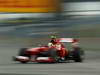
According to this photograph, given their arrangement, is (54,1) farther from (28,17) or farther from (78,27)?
(78,27)

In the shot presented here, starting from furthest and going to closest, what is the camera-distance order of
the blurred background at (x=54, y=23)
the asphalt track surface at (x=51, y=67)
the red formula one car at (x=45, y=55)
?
the blurred background at (x=54, y=23)
the red formula one car at (x=45, y=55)
the asphalt track surface at (x=51, y=67)

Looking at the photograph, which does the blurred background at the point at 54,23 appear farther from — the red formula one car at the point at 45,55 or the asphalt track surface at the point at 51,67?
the red formula one car at the point at 45,55

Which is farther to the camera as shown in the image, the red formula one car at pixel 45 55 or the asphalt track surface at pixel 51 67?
the red formula one car at pixel 45 55

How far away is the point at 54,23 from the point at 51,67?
15.8 m

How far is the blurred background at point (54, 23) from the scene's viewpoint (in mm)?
22173

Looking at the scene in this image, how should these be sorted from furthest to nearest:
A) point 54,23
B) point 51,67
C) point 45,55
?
1. point 54,23
2. point 45,55
3. point 51,67

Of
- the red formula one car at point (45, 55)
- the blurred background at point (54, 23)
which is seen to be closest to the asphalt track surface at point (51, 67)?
the red formula one car at point (45, 55)

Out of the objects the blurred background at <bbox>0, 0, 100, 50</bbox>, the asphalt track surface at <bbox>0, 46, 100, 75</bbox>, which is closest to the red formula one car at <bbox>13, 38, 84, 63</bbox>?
the asphalt track surface at <bbox>0, 46, 100, 75</bbox>

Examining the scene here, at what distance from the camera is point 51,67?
10.7 metres

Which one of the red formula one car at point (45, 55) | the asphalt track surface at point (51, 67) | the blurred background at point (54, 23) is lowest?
the asphalt track surface at point (51, 67)

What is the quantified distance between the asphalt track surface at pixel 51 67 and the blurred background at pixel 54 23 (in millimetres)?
6403

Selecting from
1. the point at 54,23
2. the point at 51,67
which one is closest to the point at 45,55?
the point at 51,67

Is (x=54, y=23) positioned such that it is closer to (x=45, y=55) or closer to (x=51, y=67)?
(x=45, y=55)

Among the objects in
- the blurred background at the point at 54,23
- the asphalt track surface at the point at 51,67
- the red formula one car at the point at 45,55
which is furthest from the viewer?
the blurred background at the point at 54,23
